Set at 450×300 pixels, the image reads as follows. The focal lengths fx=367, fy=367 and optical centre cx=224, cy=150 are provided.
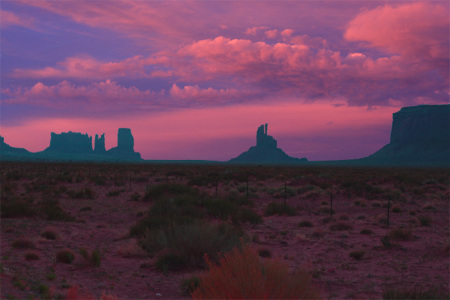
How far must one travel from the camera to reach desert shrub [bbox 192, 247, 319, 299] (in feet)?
15.9

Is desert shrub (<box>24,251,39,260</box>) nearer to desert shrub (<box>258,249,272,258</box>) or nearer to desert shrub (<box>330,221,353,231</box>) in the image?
desert shrub (<box>258,249,272,258</box>)

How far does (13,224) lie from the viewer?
1705cm

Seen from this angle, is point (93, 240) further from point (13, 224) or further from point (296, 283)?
point (296, 283)

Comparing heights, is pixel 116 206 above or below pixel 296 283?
below

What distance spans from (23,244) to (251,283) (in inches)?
415

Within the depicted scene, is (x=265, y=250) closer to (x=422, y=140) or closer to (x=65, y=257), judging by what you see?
(x=65, y=257)

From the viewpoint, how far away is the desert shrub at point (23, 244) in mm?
12375

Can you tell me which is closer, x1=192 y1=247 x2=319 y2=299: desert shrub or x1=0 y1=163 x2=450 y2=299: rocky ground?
x1=192 y1=247 x2=319 y2=299: desert shrub

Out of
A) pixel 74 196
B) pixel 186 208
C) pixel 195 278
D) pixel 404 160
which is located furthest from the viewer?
pixel 404 160

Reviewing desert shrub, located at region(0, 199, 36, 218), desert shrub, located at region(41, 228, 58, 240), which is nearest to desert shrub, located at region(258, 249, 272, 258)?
desert shrub, located at region(41, 228, 58, 240)

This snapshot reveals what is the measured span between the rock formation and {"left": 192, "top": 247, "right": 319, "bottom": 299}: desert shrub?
181280 millimetres

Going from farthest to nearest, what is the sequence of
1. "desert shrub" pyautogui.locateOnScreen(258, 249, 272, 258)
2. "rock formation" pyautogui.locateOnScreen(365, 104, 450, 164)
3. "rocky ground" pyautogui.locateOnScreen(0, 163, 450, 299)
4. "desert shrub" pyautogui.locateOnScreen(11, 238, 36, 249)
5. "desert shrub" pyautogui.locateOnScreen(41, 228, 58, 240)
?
"rock formation" pyautogui.locateOnScreen(365, 104, 450, 164)
"desert shrub" pyautogui.locateOnScreen(41, 228, 58, 240)
"desert shrub" pyautogui.locateOnScreen(258, 249, 272, 258)
"desert shrub" pyautogui.locateOnScreen(11, 238, 36, 249)
"rocky ground" pyautogui.locateOnScreen(0, 163, 450, 299)

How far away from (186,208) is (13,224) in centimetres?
810

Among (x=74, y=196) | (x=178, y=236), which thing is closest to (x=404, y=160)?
(x=74, y=196)
